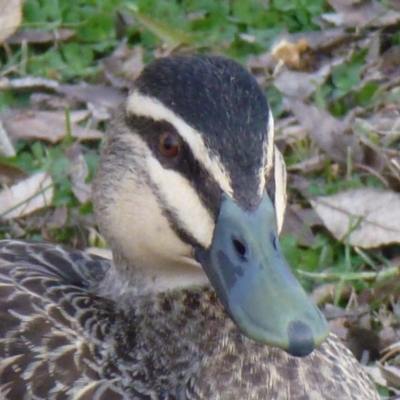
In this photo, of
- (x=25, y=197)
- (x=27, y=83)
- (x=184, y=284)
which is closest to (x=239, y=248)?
(x=184, y=284)

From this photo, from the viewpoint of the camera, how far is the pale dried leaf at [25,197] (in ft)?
13.2

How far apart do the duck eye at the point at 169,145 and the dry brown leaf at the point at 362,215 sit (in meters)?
1.50

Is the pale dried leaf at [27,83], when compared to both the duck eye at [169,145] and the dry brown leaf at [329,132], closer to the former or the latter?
the dry brown leaf at [329,132]

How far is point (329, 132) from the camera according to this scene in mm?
4426

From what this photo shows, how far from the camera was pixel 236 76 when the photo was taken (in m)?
2.55

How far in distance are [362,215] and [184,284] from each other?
1333 millimetres

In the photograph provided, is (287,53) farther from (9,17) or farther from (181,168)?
(181,168)

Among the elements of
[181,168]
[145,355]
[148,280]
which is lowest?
[145,355]

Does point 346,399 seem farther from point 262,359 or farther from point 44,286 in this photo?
point 44,286

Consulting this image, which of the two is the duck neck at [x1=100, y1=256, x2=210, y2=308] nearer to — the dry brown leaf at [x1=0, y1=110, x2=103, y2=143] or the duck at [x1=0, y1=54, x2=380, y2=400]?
the duck at [x1=0, y1=54, x2=380, y2=400]

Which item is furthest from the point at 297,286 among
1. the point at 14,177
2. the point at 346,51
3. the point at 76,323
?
the point at 346,51

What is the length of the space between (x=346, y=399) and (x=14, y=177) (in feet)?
6.17

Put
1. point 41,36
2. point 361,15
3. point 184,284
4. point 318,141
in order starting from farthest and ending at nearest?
1. point 361,15
2. point 41,36
3. point 318,141
4. point 184,284

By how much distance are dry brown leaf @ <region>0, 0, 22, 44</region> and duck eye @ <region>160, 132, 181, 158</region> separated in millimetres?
2507
